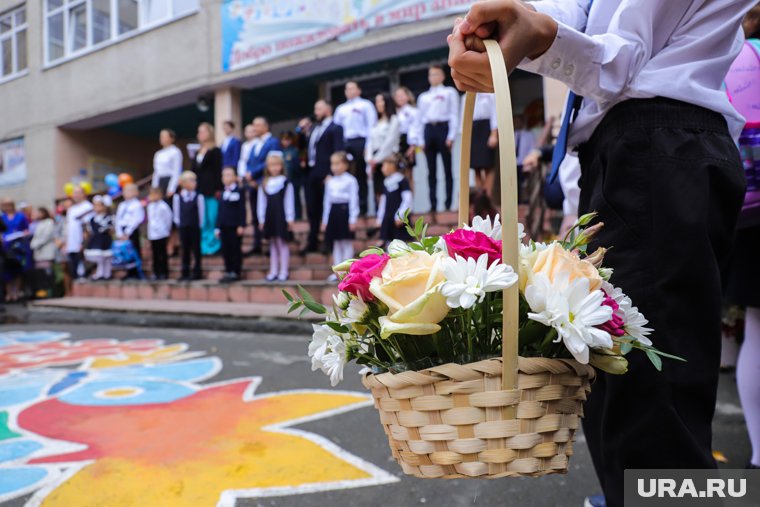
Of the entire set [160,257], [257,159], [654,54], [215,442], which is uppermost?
[257,159]

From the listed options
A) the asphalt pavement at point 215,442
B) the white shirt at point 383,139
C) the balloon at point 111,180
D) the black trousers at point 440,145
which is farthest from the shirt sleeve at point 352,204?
the balloon at point 111,180

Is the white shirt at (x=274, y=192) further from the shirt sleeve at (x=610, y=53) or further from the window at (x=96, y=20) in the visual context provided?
the shirt sleeve at (x=610, y=53)

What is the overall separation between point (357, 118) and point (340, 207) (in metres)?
1.38

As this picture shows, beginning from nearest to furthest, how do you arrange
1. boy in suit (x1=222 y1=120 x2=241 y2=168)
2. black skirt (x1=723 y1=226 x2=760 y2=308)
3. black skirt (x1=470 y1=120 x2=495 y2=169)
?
black skirt (x1=723 y1=226 x2=760 y2=308)
black skirt (x1=470 y1=120 x2=495 y2=169)
boy in suit (x1=222 y1=120 x2=241 y2=168)

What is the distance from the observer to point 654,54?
1.19 metres

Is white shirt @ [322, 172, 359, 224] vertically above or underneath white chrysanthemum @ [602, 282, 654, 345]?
above

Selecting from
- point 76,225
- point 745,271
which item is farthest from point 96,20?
point 745,271

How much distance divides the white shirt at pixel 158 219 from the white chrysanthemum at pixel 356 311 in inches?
326

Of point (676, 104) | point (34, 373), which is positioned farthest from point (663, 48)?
point (34, 373)

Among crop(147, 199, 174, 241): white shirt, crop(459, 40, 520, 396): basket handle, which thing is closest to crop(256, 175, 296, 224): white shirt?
crop(147, 199, 174, 241): white shirt

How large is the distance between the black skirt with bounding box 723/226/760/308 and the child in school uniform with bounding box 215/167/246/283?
20.9 ft

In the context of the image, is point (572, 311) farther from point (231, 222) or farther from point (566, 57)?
point (231, 222)

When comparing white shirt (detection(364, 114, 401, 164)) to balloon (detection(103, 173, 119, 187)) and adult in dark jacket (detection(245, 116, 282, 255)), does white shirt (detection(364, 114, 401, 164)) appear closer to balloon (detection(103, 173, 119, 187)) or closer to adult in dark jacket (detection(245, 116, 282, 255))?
adult in dark jacket (detection(245, 116, 282, 255))

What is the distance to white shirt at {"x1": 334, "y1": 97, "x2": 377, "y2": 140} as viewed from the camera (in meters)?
7.56
